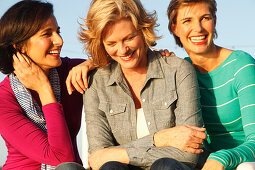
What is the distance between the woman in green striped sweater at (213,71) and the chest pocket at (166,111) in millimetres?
381

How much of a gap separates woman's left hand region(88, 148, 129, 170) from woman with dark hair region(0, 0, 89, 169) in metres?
0.36

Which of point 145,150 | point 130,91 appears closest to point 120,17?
point 130,91

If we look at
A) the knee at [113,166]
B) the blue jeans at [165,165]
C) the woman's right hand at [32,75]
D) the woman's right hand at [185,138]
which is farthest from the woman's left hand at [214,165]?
the woman's right hand at [32,75]

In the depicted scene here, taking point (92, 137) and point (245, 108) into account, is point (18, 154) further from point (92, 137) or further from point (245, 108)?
point (245, 108)

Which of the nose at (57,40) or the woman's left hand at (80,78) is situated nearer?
the woman's left hand at (80,78)

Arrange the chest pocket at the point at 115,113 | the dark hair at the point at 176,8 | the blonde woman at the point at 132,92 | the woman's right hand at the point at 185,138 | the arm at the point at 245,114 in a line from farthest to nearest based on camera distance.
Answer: the dark hair at the point at 176,8, the chest pocket at the point at 115,113, the blonde woman at the point at 132,92, the woman's right hand at the point at 185,138, the arm at the point at 245,114

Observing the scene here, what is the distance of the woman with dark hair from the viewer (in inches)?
121

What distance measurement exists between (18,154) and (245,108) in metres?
1.88

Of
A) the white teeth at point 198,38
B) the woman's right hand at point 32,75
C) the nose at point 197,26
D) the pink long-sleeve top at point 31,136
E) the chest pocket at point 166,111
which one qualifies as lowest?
the pink long-sleeve top at point 31,136

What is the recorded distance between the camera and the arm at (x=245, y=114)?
238 centimetres

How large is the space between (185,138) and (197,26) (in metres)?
0.93

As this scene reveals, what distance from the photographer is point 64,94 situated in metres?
3.46

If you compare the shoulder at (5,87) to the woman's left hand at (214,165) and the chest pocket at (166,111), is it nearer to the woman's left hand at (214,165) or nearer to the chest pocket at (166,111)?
the chest pocket at (166,111)

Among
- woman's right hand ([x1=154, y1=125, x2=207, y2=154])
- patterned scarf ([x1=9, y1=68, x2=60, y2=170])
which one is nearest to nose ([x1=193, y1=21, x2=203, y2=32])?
woman's right hand ([x1=154, y1=125, x2=207, y2=154])
